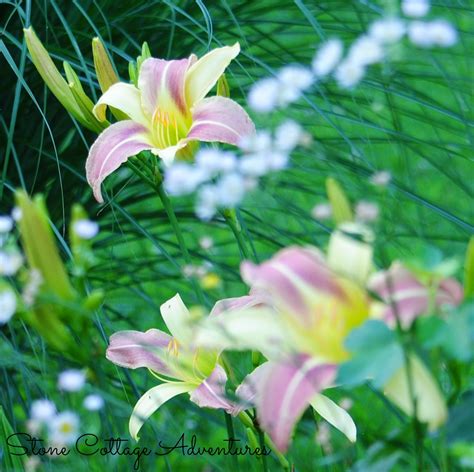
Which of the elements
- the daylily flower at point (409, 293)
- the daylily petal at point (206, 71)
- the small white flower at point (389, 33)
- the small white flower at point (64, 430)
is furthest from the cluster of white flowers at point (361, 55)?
the daylily petal at point (206, 71)

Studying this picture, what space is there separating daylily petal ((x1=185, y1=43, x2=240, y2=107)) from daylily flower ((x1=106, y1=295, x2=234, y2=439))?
203 mm

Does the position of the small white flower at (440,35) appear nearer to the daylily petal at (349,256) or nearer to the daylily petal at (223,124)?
the daylily petal at (349,256)

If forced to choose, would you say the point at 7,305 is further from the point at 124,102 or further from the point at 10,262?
the point at 124,102

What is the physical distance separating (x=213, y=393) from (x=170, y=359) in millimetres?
52

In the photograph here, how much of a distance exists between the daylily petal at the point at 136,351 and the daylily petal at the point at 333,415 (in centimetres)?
14

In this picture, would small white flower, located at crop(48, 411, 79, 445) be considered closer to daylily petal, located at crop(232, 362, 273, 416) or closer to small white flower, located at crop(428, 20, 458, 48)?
daylily petal, located at crop(232, 362, 273, 416)

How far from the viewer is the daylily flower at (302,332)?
61 centimetres

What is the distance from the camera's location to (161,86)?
0.98 metres

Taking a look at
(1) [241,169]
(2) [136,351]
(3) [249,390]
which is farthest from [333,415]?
(1) [241,169]

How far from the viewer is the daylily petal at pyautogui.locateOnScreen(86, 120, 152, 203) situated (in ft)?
3.14

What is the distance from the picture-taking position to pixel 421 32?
2.00 ft

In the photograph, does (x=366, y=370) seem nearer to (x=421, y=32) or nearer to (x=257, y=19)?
(x=421, y=32)

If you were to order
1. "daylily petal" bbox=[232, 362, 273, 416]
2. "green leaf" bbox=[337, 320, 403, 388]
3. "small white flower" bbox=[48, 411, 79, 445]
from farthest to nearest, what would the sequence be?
"daylily petal" bbox=[232, 362, 273, 416] → "small white flower" bbox=[48, 411, 79, 445] → "green leaf" bbox=[337, 320, 403, 388]

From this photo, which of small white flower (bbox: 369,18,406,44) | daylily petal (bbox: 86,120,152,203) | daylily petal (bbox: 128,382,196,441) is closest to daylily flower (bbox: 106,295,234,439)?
daylily petal (bbox: 128,382,196,441)
